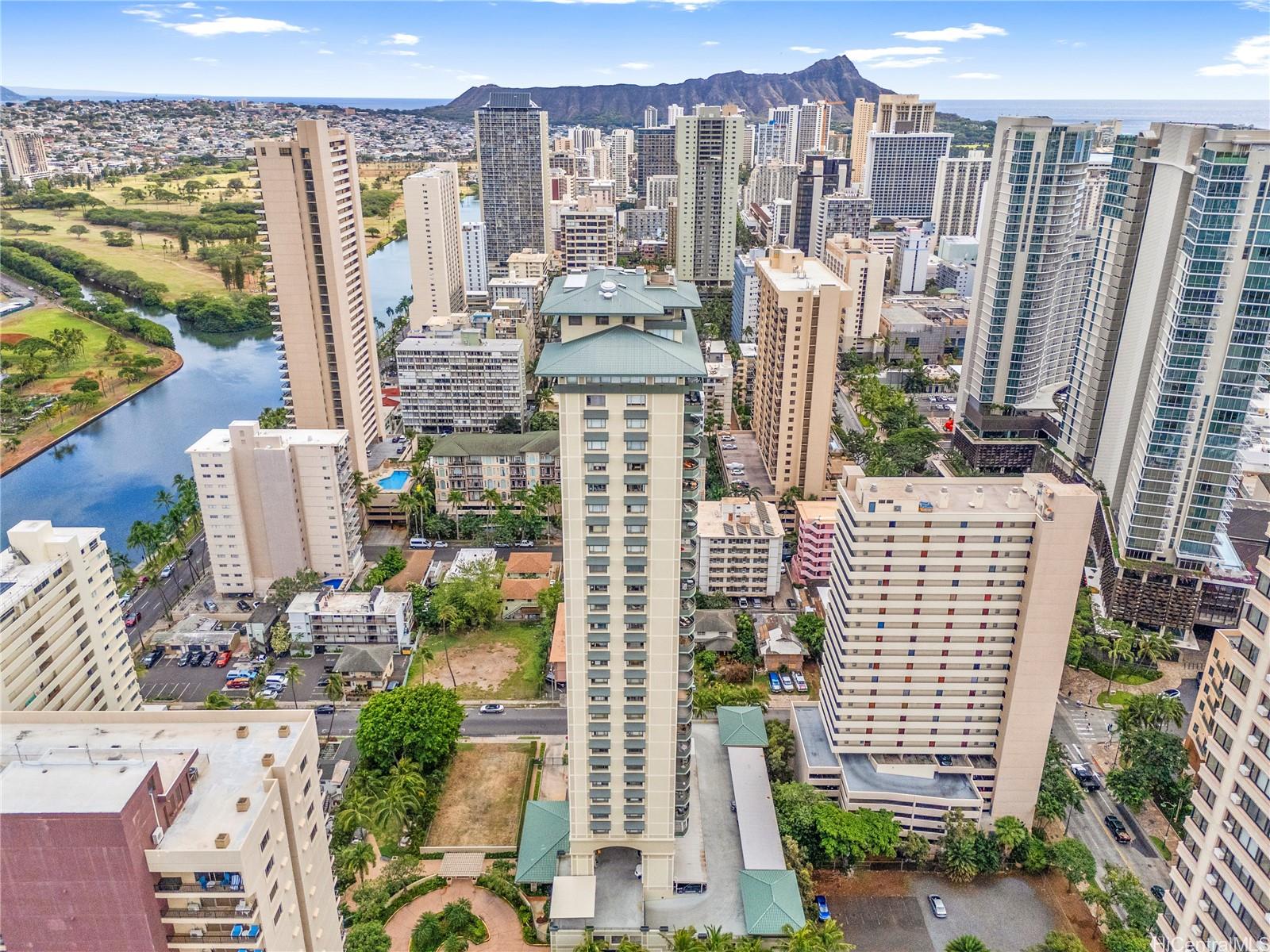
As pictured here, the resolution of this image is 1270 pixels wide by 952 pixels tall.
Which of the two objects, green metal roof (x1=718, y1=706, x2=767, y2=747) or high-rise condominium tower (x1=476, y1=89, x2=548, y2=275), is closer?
green metal roof (x1=718, y1=706, x2=767, y2=747)

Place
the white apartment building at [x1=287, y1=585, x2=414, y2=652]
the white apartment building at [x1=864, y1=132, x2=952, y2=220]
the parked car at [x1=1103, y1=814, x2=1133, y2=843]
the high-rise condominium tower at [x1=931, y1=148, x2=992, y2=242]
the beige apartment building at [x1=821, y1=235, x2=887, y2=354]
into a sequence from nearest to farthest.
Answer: the parked car at [x1=1103, y1=814, x2=1133, y2=843] → the white apartment building at [x1=287, y1=585, x2=414, y2=652] → the beige apartment building at [x1=821, y1=235, x2=887, y2=354] → the high-rise condominium tower at [x1=931, y1=148, x2=992, y2=242] → the white apartment building at [x1=864, y1=132, x2=952, y2=220]

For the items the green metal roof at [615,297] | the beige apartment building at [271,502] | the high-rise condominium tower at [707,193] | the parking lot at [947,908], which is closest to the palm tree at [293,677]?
the beige apartment building at [271,502]

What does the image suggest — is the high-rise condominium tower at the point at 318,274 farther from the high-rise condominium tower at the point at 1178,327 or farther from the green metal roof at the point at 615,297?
the high-rise condominium tower at the point at 1178,327

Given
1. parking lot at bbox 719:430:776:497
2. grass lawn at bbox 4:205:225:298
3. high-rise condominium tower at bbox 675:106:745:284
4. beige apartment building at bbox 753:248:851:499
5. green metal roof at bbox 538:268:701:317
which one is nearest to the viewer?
green metal roof at bbox 538:268:701:317

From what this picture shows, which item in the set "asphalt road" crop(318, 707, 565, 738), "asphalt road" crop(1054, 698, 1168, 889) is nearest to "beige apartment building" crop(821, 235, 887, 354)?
"asphalt road" crop(1054, 698, 1168, 889)

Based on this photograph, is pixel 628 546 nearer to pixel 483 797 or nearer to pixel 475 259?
pixel 483 797

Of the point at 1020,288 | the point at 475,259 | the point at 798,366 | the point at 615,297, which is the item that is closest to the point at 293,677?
the point at 615,297

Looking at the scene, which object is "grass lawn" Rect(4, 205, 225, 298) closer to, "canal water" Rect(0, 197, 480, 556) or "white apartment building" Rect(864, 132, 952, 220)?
"canal water" Rect(0, 197, 480, 556)
